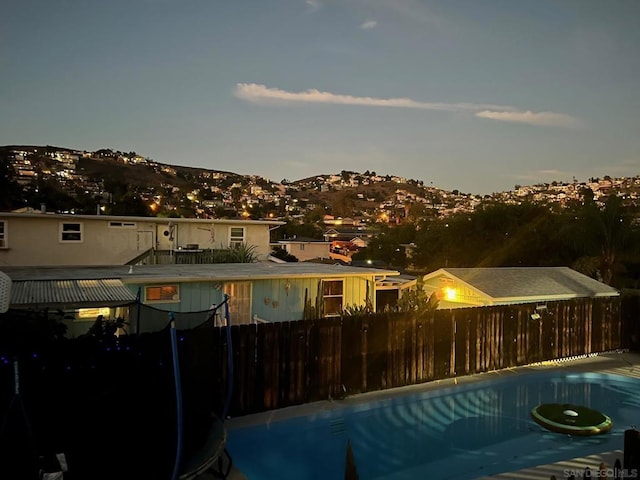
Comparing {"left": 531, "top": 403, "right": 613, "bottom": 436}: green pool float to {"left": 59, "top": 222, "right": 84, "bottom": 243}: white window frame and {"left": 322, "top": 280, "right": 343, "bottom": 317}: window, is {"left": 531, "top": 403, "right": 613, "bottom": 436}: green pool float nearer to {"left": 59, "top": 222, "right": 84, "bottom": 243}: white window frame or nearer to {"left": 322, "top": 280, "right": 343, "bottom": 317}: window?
{"left": 322, "top": 280, "right": 343, "bottom": 317}: window

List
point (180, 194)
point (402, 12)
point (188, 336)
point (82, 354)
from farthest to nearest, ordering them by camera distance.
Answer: point (180, 194) < point (402, 12) < point (188, 336) < point (82, 354)

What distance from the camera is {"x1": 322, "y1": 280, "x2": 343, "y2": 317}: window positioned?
13.7 metres

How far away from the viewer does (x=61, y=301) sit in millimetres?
8328

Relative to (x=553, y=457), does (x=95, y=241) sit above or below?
above

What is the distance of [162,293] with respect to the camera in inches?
456

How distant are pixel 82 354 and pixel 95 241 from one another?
49.5 feet

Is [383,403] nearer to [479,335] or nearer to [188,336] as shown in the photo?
[479,335]

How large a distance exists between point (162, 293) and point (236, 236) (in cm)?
1051

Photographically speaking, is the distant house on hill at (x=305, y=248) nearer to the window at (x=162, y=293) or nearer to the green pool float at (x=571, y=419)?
the window at (x=162, y=293)

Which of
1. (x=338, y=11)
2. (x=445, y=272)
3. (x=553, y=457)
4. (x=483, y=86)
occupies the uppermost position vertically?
(x=338, y=11)

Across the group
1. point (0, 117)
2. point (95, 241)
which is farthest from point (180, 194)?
point (95, 241)

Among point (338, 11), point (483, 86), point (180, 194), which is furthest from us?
point (180, 194)

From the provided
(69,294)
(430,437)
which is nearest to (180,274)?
(69,294)

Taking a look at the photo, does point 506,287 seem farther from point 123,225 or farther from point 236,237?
point 123,225
